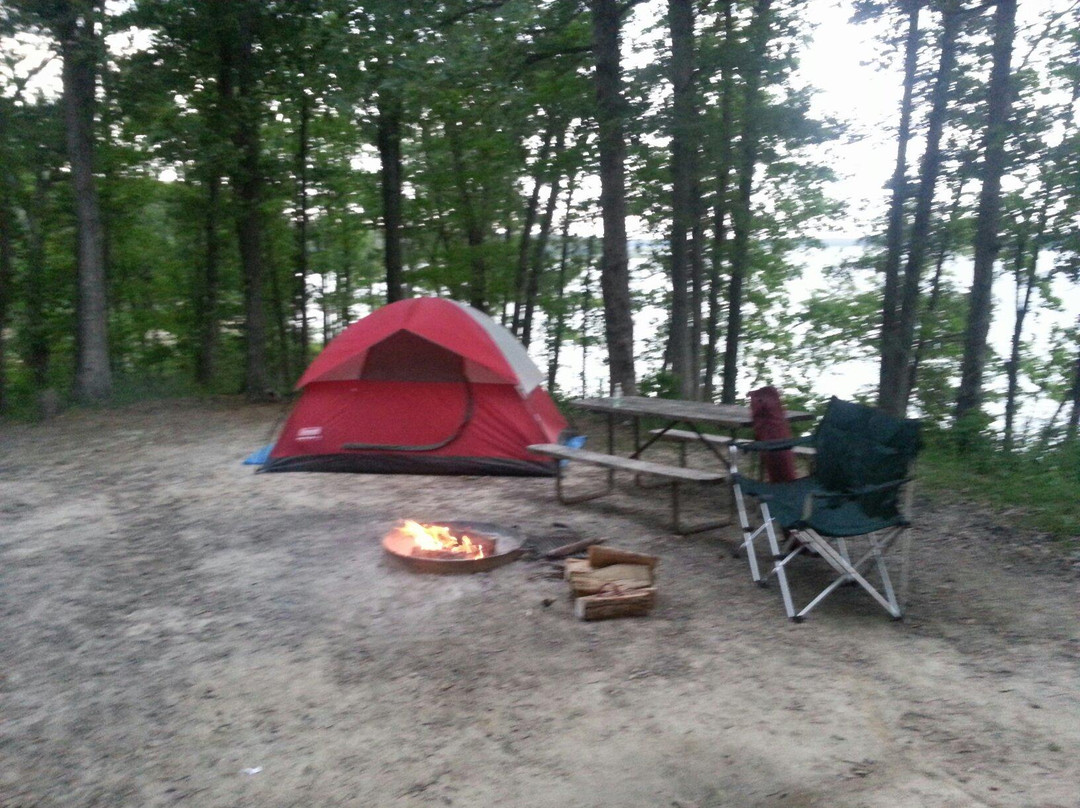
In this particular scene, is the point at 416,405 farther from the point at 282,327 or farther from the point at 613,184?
the point at 282,327

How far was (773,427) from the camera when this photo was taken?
18.1 feet

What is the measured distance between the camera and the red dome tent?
25.6ft

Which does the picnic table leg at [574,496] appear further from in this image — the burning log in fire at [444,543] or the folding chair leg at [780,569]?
the folding chair leg at [780,569]

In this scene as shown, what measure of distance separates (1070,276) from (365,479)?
7.77 m

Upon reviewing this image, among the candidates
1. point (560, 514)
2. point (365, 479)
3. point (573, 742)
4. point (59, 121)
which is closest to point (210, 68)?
point (59, 121)

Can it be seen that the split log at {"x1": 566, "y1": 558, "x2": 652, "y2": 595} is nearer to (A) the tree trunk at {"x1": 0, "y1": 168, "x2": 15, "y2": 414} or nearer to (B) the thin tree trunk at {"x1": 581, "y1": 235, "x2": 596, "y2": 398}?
(A) the tree trunk at {"x1": 0, "y1": 168, "x2": 15, "y2": 414}

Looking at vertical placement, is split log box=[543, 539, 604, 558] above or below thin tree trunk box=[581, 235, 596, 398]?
below

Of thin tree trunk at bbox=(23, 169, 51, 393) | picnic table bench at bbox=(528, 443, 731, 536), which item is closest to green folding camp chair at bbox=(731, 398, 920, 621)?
picnic table bench at bbox=(528, 443, 731, 536)

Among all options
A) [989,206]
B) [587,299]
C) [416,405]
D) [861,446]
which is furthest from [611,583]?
[587,299]

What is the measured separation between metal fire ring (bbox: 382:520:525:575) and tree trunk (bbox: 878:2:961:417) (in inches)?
217

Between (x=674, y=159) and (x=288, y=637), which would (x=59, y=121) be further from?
(x=288, y=637)

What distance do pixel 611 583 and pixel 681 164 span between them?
271 inches

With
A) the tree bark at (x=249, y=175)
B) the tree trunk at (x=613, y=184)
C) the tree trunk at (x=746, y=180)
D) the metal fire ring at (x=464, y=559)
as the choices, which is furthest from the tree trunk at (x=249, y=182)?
the metal fire ring at (x=464, y=559)

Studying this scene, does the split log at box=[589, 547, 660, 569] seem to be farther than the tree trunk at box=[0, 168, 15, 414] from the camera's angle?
No
